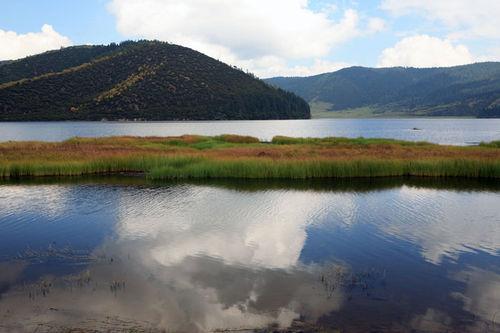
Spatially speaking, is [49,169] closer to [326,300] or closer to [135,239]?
[135,239]

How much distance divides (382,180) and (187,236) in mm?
23642

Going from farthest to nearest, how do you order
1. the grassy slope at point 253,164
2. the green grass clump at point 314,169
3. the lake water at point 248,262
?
the grassy slope at point 253,164, the green grass clump at point 314,169, the lake water at point 248,262

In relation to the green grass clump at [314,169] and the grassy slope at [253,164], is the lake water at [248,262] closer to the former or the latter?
the green grass clump at [314,169]

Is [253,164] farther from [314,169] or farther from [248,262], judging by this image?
[248,262]

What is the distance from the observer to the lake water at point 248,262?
11891 millimetres

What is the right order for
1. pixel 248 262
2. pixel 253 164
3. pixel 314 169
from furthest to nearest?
pixel 253 164, pixel 314 169, pixel 248 262

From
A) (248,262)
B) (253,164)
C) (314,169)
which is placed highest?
(253,164)

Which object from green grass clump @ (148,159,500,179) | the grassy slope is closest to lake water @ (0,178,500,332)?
green grass clump @ (148,159,500,179)

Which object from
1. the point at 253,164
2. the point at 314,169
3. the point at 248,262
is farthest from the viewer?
the point at 253,164

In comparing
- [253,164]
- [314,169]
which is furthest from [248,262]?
[314,169]

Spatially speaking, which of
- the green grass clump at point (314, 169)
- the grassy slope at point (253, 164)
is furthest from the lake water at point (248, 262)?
the grassy slope at point (253, 164)

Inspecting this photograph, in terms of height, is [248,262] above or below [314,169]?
below

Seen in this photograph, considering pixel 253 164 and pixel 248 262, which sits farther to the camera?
pixel 253 164

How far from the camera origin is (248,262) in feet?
54.4
